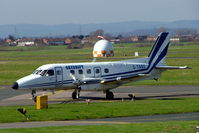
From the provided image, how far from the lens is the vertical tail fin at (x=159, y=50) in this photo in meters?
49.3

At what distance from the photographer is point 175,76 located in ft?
229

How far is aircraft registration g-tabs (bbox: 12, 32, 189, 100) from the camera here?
145 ft

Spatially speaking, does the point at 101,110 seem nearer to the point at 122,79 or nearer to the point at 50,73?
the point at 50,73

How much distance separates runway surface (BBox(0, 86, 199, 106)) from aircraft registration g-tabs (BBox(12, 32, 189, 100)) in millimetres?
1272

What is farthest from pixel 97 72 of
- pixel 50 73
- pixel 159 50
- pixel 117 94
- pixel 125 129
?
pixel 125 129

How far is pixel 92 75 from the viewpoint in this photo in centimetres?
4616

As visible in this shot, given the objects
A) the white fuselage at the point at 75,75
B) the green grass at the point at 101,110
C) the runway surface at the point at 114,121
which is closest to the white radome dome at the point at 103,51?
the white fuselage at the point at 75,75

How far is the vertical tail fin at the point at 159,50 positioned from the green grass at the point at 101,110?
711cm

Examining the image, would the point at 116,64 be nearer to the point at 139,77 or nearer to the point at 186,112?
the point at 139,77

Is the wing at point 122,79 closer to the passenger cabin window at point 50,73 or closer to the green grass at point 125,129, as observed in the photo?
the passenger cabin window at point 50,73

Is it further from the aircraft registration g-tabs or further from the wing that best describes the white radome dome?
the wing

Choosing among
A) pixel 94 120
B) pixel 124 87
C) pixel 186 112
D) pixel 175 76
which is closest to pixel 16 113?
pixel 94 120

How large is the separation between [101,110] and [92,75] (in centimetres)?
887

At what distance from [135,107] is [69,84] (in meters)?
8.14
